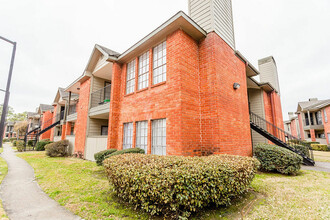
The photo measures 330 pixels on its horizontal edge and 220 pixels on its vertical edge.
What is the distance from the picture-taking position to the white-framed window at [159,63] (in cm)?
704

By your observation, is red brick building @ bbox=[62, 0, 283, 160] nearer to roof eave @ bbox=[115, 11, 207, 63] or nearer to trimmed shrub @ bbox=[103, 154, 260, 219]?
roof eave @ bbox=[115, 11, 207, 63]

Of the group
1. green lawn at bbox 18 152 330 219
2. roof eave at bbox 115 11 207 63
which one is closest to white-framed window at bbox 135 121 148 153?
green lawn at bbox 18 152 330 219

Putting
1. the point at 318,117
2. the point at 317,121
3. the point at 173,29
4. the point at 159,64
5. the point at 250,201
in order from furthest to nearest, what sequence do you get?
A: the point at 317,121 → the point at 318,117 → the point at 159,64 → the point at 173,29 → the point at 250,201

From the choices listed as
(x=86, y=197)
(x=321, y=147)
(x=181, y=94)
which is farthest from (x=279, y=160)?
(x=321, y=147)

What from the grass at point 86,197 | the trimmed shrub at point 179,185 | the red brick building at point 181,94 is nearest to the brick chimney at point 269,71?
the red brick building at point 181,94

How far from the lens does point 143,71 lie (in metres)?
8.21

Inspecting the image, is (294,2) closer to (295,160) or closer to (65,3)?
(295,160)

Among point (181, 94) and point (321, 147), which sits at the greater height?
point (181, 94)

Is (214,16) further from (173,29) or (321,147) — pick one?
(321,147)

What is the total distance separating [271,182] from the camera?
205 inches

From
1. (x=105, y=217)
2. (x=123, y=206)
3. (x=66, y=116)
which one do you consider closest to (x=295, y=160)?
(x=123, y=206)

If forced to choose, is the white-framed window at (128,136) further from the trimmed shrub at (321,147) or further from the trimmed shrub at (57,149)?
the trimmed shrub at (321,147)

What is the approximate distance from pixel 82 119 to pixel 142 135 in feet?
24.5

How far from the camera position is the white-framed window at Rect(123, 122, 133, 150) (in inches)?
319
